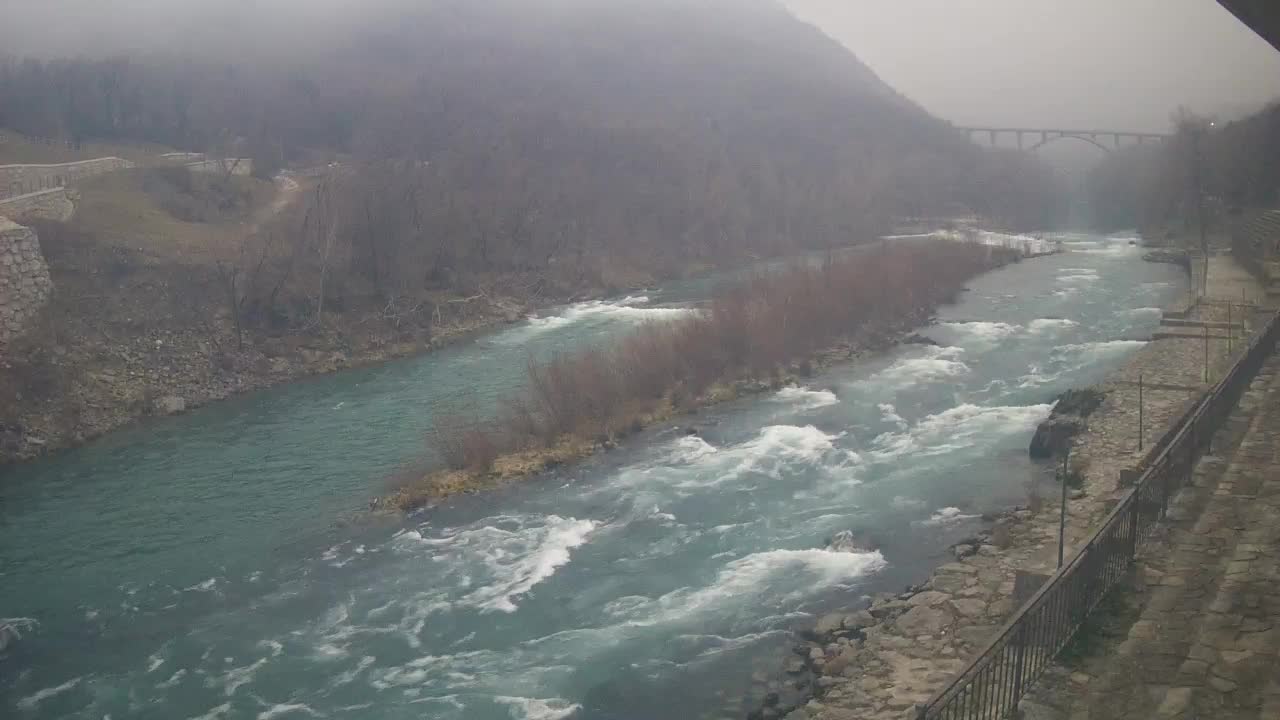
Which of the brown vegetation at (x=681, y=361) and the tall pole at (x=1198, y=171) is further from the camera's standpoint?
the tall pole at (x=1198, y=171)

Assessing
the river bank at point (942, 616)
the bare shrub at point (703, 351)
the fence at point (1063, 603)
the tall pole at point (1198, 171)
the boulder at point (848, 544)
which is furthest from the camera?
the tall pole at point (1198, 171)

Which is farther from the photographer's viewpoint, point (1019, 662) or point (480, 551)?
point (480, 551)

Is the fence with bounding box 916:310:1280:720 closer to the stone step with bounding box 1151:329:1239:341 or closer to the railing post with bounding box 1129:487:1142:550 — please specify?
the railing post with bounding box 1129:487:1142:550

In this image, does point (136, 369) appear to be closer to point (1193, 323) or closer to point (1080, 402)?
point (1080, 402)

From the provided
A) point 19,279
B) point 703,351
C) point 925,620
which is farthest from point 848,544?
point 19,279

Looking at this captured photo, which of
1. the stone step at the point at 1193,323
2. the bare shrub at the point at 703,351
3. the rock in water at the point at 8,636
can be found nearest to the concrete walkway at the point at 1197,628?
the bare shrub at the point at 703,351

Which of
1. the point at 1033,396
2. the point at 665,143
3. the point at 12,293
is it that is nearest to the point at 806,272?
the point at 1033,396

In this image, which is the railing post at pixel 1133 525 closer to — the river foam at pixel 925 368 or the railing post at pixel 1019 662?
the railing post at pixel 1019 662

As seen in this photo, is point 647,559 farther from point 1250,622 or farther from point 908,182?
point 908,182
